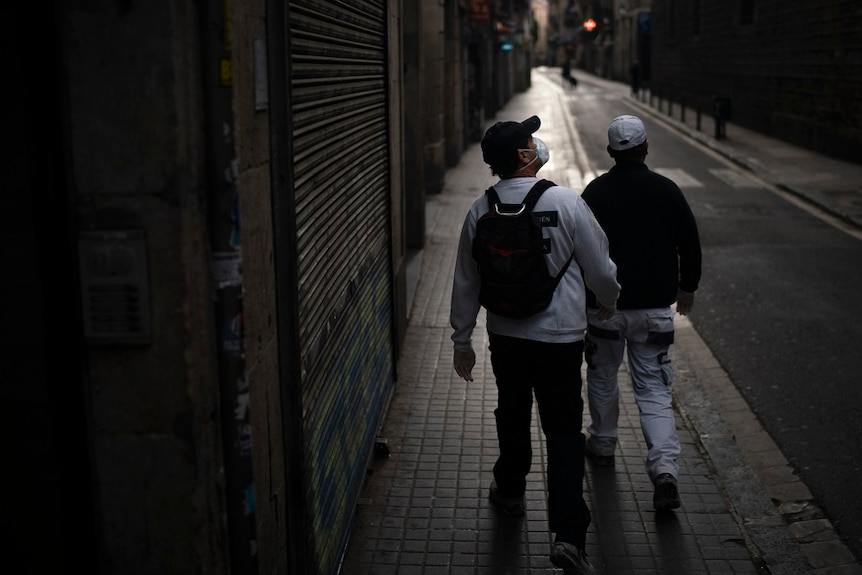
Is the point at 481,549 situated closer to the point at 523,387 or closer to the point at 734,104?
the point at 523,387

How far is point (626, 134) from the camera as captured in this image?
5230 millimetres

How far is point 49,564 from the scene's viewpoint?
2.94m

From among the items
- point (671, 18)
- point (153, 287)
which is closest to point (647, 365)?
point (153, 287)

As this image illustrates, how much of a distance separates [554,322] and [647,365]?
3.74ft

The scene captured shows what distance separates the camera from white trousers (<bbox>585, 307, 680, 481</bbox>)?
5.28m

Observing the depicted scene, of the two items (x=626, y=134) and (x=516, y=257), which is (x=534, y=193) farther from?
(x=626, y=134)

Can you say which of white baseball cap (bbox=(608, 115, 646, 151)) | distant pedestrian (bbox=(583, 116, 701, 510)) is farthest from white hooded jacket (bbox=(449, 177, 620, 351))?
white baseball cap (bbox=(608, 115, 646, 151))

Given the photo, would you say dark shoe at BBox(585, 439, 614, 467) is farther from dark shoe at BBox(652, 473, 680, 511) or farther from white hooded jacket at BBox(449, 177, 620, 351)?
white hooded jacket at BBox(449, 177, 620, 351)

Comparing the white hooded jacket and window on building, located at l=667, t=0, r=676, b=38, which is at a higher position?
window on building, located at l=667, t=0, r=676, b=38

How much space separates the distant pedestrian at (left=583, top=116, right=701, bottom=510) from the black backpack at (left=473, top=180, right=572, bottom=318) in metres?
0.88

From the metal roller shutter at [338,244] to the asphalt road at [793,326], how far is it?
2.46 m

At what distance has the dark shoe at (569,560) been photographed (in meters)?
4.42

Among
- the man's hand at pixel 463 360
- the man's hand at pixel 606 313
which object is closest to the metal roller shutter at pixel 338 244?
the man's hand at pixel 463 360

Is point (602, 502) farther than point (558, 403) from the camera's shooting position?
Yes
